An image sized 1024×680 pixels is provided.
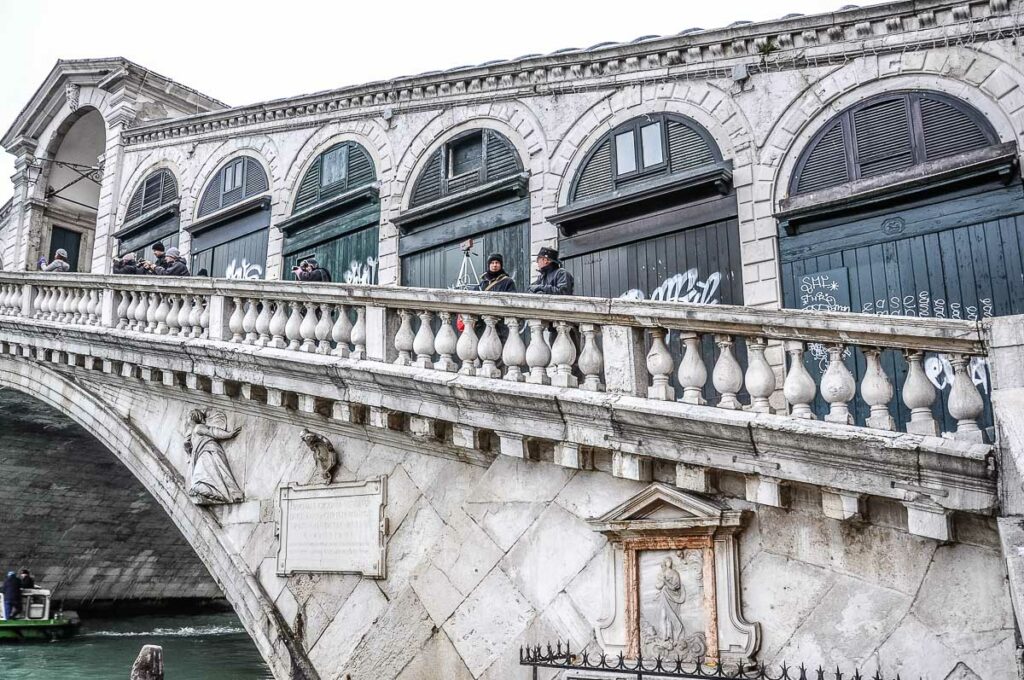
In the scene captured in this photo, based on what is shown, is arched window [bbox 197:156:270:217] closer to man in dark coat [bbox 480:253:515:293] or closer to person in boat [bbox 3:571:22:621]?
man in dark coat [bbox 480:253:515:293]

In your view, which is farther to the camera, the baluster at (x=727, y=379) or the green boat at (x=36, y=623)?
the green boat at (x=36, y=623)

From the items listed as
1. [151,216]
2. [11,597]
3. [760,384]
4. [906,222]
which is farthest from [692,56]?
[11,597]

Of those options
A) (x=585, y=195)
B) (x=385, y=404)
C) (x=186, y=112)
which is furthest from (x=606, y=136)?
(x=186, y=112)

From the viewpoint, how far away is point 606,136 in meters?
10.3

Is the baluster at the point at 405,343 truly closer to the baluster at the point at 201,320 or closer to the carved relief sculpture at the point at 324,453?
the carved relief sculpture at the point at 324,453

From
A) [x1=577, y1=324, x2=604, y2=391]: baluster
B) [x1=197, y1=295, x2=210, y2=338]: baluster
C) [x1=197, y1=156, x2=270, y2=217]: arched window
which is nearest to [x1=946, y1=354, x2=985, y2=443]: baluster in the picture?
[x1=577, y1=324, x2=604, y2=391]: baluster

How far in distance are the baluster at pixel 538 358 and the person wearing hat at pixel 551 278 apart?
1.03 metres

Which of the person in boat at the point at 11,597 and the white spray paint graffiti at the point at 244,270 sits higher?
the white spray paint graffiti at the point at 244,270

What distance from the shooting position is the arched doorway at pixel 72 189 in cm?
2030

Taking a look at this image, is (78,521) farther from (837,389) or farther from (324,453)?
(837,389)

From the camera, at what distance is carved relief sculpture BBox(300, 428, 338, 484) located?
8.27 meters

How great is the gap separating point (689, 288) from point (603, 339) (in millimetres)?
3256

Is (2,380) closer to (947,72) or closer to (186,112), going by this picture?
(186,112)

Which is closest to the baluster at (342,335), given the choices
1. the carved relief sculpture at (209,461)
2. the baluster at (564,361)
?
the carved relief sculpture at (209,461)
